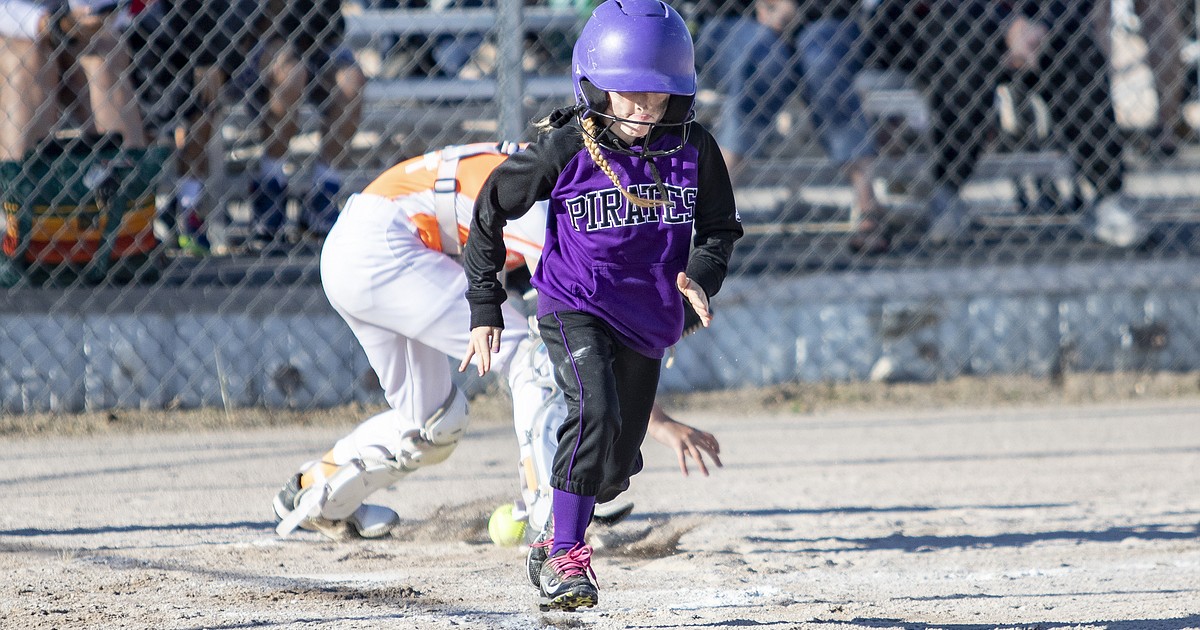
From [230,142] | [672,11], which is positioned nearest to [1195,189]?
[230,142]

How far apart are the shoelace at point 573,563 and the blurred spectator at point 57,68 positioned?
3.38 meters

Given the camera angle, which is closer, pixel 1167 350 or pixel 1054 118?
pixel 1167 350

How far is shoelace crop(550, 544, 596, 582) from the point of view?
8.79ft

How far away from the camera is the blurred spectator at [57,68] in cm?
511

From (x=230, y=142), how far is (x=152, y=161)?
4.90ft

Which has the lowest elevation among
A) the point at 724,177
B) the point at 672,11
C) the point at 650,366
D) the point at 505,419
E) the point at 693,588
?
the point at 505,419

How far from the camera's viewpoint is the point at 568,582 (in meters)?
2.65

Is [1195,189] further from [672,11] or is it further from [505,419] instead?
[672,11]

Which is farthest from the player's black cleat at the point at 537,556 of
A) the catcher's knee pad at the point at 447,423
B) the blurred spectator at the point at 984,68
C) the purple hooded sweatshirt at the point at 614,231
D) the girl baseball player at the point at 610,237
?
the blurred spectator at the point at 984,68

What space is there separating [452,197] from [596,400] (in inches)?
33.4

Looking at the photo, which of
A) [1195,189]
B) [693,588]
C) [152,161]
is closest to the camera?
[693,588]

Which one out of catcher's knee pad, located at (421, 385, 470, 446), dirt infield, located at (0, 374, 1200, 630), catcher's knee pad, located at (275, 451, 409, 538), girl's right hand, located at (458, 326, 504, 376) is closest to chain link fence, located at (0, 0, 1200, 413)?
dirt infield, located at (0, 374, 1200, 630)

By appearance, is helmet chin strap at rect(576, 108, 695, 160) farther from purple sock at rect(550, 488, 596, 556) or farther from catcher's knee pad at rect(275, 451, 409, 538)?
catcher's knee pad at rect(275, 451, 409, 538)

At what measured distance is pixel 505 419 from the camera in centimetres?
526
